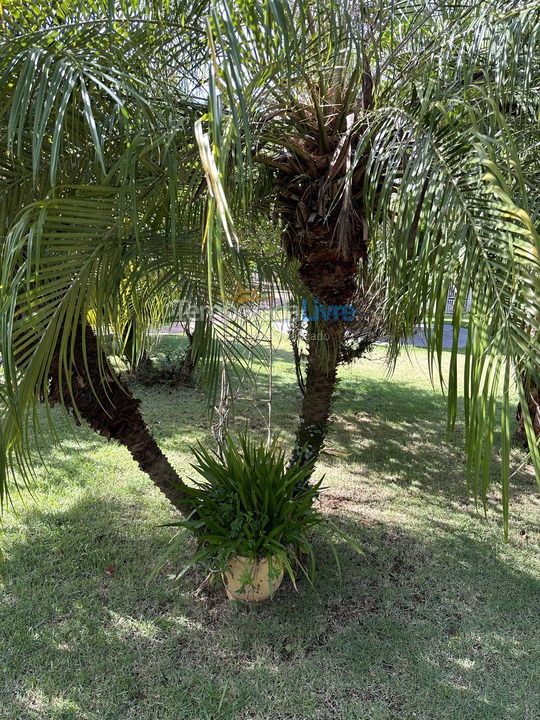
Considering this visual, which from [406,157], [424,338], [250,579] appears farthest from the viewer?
[250,579]

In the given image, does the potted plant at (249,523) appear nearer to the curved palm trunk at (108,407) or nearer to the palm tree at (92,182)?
the curved palm trunk at (108,407)

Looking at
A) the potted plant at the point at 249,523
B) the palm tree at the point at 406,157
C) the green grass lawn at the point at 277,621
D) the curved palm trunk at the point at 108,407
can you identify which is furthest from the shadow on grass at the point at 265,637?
the palm tree at the point at 406,157

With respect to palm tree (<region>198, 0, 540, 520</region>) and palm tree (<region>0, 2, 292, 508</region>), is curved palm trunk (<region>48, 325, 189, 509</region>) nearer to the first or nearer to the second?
palm tree (<region>0, 2, 292, 508</region>)

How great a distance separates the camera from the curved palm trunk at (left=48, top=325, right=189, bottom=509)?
2361mm

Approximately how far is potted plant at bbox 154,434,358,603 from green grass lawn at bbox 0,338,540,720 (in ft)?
0.74

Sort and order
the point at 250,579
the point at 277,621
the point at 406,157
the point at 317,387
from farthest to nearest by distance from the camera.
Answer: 1. the point at 317,387
2. the point at 277,621
3. the point at 250,579
4. the point at 406,157

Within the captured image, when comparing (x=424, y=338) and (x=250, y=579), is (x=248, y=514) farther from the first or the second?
(x=424, y=338)

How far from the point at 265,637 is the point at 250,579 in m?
0.30

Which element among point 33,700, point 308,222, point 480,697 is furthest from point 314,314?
point 33,700

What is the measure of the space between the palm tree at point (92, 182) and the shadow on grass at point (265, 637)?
41.9 inches

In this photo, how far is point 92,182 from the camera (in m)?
1.99

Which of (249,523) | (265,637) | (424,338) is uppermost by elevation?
(424,338)

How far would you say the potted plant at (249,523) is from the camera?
2.47 metres

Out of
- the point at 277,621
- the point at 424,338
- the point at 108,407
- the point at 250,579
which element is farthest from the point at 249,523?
the point at 424,338
